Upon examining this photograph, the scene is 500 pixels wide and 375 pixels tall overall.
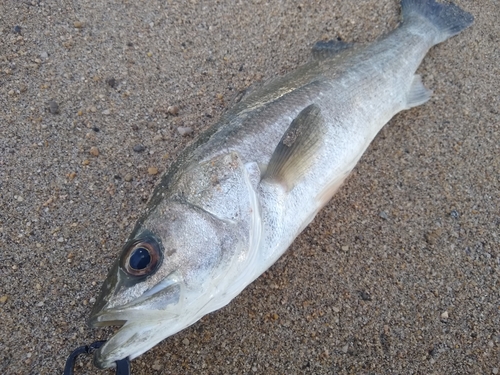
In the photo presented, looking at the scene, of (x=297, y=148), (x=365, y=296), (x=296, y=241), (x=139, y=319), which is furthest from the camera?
(x=296, y=241)

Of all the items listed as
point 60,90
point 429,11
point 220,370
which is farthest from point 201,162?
point 429,11

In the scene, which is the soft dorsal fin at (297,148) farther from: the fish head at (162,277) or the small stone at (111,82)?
the small stone at (111,82)

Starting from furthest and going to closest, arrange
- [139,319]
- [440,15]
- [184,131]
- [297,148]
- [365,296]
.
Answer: [440,15]
[184,131]
[365,296]
[297,148]
[139,319]

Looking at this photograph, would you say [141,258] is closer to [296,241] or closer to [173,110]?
[296,241]

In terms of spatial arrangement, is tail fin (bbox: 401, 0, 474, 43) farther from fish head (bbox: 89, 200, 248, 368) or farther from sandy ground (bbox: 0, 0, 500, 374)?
fish head (bbox: 89, 200, 248, 368)

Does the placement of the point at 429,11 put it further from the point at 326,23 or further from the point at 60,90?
the point at 60,90

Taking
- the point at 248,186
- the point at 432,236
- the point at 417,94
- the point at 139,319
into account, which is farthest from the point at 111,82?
the point at 432,236
